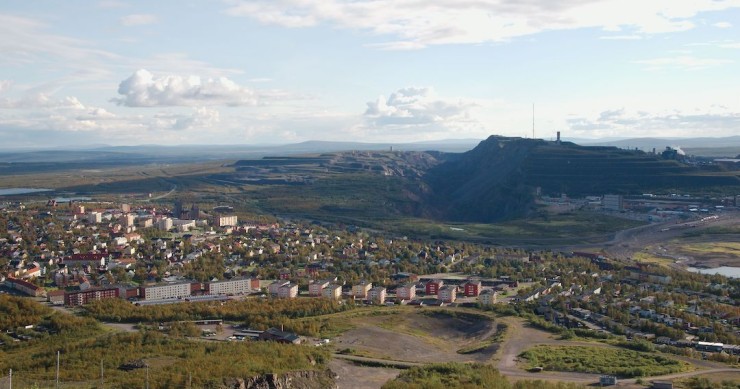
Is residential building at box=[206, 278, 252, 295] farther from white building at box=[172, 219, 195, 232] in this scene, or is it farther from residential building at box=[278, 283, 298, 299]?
white building at box=[172, 219, 195, 232]

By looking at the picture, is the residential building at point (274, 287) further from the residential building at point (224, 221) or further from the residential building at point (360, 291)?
the residential building at point (224, 221)

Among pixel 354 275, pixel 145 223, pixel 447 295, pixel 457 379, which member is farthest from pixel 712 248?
pixel 145 223

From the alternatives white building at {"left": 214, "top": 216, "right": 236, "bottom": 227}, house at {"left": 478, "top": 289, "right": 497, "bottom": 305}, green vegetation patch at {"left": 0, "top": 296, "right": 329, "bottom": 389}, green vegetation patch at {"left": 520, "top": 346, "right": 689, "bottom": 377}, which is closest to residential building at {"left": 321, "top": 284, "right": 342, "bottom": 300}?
house at {"left": 478, "top": 289, "right": 497, "bottom": 305}

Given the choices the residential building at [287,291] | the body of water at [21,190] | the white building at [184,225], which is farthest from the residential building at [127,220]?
the body of water at [21,190]

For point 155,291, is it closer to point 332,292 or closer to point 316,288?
point 316,288

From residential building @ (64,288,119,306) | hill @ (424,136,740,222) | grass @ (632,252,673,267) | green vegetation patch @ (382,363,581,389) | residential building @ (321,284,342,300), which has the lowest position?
grass @ (632,252,673,267)

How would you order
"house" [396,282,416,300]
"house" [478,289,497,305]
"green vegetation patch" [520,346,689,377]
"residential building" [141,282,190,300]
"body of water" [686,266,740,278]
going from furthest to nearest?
"body of water" [686,266,740,278] < "house" [396,282,416,300] < "residential building" [141,282,190,300] < "house" [478,289,497,305] < "green vegetation patch" [520,346,689,377]
